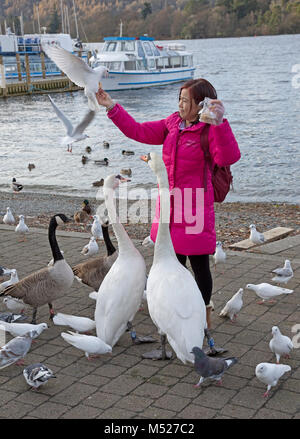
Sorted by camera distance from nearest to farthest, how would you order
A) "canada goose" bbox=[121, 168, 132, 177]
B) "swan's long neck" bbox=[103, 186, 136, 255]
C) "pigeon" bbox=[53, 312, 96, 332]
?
"swan's long neck" bbox=[103, 186, 136, 255], "pigeon" bbox=[53, 312, 96, 332], "canada goose" bbox=[121, 168, 132, 177]

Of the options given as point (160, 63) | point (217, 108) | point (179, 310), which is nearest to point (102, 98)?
point (217, 108)

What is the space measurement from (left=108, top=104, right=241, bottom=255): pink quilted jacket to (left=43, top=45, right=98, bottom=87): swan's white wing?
452 millimetres

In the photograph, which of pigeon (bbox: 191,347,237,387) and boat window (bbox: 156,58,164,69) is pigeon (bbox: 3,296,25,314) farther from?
boat window (bbox: 156,58,164,69)

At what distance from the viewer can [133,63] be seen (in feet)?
164

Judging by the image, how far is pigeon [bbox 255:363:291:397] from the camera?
164 inches

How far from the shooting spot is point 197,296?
178 inches

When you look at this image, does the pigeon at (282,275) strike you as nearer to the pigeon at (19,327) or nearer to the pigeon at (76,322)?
the pigeon at (76,322)

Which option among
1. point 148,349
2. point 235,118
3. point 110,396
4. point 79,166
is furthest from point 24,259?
point 235,118

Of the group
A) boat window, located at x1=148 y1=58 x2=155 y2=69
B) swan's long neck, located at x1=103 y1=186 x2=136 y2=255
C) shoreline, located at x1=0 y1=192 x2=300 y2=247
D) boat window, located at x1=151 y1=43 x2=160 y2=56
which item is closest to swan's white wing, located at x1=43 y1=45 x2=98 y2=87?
swan's long neck, located at x1=103 y1=186 x2=136 y2=255

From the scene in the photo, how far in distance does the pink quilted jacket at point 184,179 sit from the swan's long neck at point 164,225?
0.07 metres

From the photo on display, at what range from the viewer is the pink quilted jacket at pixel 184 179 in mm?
4582

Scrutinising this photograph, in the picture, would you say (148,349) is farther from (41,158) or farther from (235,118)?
(235,118)

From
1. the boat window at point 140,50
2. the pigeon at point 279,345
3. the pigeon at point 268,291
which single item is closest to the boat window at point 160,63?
→ the boat window at point 140,50
